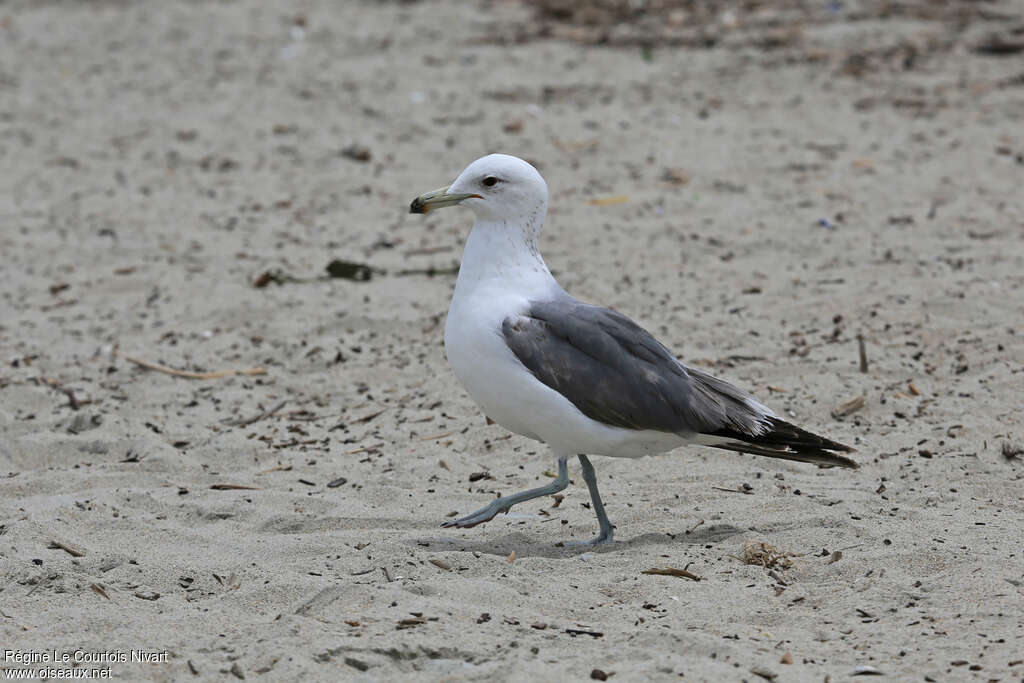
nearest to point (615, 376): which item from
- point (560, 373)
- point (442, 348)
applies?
point (560, 373)

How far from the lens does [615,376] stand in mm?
4219

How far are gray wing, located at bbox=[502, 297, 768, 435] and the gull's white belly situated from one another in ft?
0.13

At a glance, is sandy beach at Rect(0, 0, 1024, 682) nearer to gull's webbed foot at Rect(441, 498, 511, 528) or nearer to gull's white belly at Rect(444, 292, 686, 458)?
gull's webbed foot at Rect(441, 498, 511, 528)

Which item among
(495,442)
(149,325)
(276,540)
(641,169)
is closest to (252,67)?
(641,169)

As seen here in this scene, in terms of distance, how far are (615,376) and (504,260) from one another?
570 millimetres

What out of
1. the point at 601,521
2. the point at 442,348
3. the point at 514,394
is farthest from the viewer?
the point at 442,348

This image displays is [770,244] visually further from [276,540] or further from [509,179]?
[276,540]

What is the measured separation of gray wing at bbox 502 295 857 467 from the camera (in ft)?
13.7

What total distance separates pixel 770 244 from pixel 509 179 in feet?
11.2

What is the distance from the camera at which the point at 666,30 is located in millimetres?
12242

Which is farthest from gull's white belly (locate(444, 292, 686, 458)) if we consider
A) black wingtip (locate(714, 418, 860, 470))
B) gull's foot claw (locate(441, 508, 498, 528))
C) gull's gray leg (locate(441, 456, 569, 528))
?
gull's foot claw (locate(441, 508, 498, 528))

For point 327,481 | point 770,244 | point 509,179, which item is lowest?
point 327,481

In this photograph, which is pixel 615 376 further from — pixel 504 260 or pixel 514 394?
pixel 504 260

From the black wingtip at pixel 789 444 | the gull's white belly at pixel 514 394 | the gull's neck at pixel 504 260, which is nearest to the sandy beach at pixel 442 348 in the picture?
the black wingtip at pixel 789 444
